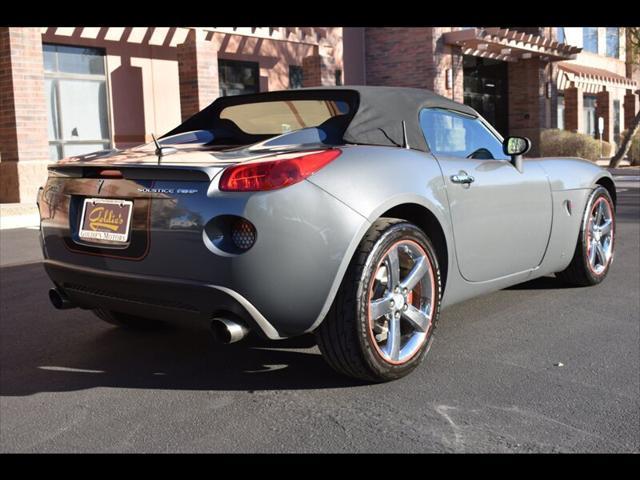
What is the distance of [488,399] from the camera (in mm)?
3342

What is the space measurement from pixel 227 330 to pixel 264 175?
2.21 feet

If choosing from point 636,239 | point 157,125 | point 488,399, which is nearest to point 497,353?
point 488,399

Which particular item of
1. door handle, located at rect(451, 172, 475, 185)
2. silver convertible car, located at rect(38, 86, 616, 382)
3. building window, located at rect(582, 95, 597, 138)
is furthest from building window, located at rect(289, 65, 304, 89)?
building window, located at rect(582, 95, 597, 138)

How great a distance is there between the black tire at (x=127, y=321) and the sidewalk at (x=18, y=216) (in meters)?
7.20

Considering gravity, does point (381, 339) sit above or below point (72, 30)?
below

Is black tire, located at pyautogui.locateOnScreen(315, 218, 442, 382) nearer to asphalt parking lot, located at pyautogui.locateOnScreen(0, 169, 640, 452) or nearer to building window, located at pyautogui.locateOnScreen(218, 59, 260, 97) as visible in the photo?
asphalt parking lot, located at pyautogui.locateOnScreen(0, 169, 640, 452)

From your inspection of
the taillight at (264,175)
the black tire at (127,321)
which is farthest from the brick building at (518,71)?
the taillight at (264,175)

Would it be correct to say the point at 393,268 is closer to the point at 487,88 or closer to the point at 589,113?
the point at 487,88

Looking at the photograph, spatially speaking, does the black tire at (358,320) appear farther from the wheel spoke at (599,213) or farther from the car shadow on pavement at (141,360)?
the wheel spoke at (599,213)

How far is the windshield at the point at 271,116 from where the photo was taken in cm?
446

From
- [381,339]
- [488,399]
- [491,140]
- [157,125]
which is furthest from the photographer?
[157,125]

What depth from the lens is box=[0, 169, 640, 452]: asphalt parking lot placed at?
2.93m
